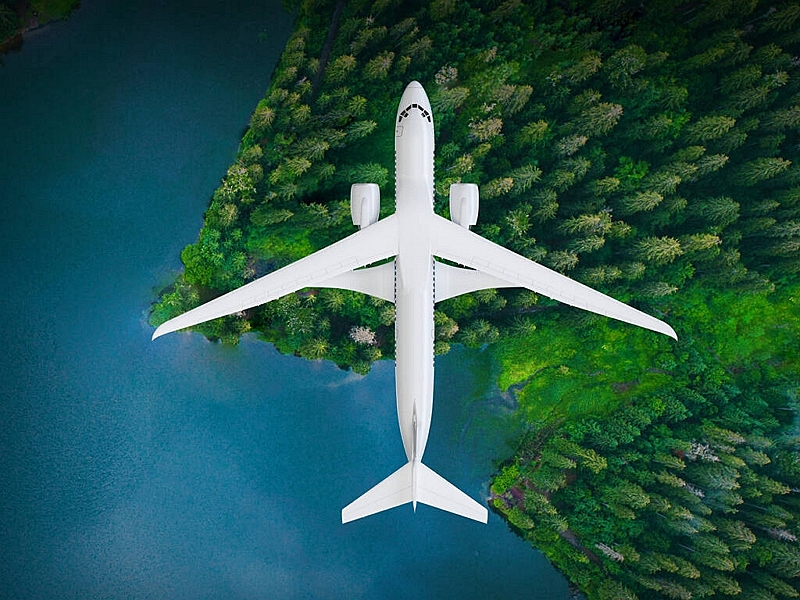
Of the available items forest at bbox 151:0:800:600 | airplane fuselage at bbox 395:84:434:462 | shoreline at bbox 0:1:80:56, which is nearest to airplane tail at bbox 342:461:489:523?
airplane fuselage at bbox 395:84:434:462

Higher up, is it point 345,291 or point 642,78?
point 642,78

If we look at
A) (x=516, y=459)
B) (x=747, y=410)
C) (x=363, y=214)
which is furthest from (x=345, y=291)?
(x=747, y=410)

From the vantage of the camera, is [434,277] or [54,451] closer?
[434,277]

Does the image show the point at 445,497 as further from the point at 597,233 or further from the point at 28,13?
the point at 28,13

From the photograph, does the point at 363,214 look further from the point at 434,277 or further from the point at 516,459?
the point at 516,459

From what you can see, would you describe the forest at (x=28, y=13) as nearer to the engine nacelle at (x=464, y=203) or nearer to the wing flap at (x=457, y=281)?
the engine nacelle at (x=464, y=203)

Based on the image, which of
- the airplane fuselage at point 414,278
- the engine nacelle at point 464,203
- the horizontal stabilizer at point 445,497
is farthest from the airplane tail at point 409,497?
the engine nacelle at point 464,203

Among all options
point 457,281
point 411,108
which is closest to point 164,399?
point 457,281
